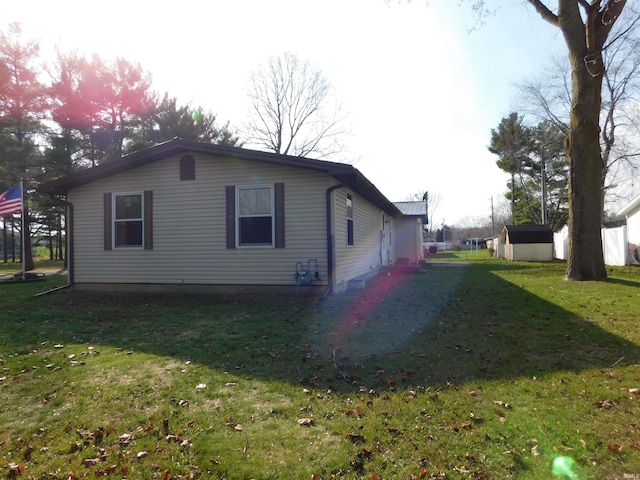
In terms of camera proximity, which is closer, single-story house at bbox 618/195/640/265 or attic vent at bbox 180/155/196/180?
attic vent at bbox 180/155/196/180

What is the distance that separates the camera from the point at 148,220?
986cm

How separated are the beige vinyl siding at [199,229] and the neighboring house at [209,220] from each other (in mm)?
24

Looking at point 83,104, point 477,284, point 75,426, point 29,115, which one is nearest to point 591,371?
point 75,426

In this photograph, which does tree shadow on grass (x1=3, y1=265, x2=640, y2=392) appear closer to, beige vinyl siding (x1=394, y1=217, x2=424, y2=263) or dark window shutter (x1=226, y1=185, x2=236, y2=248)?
dark window shutter (x1=226, y1=185, x2=236, y2=248)

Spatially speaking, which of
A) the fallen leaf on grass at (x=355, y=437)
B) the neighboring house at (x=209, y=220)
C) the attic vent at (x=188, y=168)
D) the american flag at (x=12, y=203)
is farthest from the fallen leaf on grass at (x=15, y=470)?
the american flag at (x=12, y=203)

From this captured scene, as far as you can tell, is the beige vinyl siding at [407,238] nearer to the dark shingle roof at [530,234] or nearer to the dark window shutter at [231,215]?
the dark shingle roof at [530,234]

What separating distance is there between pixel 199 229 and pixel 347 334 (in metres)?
5.33

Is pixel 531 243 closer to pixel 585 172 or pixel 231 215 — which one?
pixel 585 172

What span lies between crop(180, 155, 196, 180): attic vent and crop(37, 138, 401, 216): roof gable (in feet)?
0.65

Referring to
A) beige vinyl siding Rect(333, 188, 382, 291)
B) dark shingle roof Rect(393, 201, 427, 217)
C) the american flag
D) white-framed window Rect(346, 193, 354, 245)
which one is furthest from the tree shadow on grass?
dark shingle roof Rect(393, 201, 427, 217)

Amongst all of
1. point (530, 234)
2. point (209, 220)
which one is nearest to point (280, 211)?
point (209, 220)

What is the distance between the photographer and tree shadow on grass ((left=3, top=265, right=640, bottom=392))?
432 cm

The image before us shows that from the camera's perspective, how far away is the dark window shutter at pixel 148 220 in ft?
32.3

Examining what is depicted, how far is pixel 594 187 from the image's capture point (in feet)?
36.1
